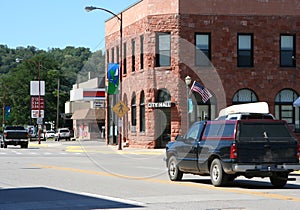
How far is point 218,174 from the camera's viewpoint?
19344 mm

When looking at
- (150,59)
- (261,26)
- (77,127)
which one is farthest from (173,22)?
(77,127)

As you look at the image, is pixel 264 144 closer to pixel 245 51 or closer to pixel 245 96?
pixel 245 96

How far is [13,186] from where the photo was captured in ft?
65.3

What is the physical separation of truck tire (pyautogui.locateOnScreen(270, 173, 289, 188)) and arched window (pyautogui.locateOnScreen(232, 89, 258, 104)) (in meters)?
31.5

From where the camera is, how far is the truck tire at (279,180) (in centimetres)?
1928

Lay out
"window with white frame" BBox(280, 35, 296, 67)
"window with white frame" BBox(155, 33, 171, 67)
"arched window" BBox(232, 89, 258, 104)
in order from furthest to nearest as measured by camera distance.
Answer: "window with white frame" BBox(280, 35, 296, 67)
"arched window" BBox(232, 89, 258, 104)
"window with white frame" BBox(155, 33, 171, 67)

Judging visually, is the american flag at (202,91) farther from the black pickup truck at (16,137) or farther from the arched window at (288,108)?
the black pickup truck at (16,137)

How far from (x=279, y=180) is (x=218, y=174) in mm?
1769

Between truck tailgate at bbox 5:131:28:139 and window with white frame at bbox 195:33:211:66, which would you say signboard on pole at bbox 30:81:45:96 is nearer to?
truck tailgate at bbox 5:131:28:139

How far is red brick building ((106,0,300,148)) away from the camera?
50312 millimetres

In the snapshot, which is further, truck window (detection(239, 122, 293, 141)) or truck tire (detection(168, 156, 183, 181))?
truck tire (detection(168, 156, 183, 181))

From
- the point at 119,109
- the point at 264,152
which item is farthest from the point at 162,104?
the point at 264,152

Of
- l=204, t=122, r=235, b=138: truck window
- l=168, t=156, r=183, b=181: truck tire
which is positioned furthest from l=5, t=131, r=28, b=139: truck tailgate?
l=204, t=122, r=235, b=138: truck window

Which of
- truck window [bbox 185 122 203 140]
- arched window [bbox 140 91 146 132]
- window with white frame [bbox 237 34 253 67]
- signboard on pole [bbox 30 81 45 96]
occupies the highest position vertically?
window with white frame [bbox 237 34 253 67]
